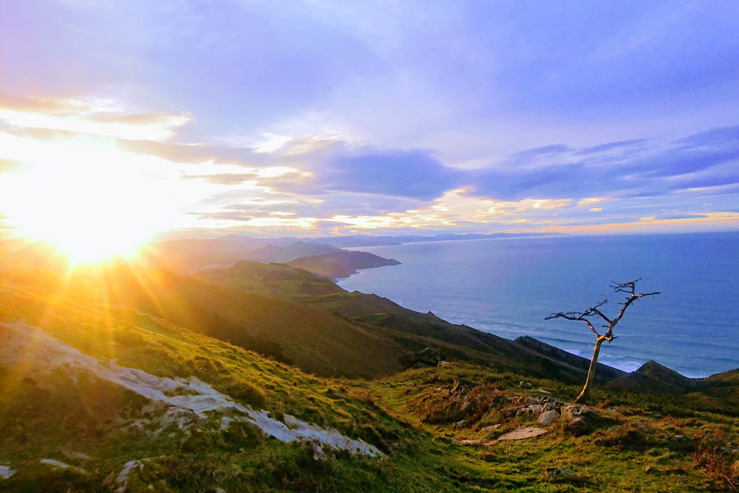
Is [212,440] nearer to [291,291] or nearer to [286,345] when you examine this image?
[286,345]

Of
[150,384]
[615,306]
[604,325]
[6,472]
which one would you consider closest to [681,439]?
[604,325]

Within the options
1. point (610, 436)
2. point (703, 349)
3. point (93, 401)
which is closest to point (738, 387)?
point (703, 349)

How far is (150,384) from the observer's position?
1027cm

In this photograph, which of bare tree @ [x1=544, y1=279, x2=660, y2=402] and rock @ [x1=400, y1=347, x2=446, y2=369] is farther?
rock @ [x1=400, y1=347, x2=446, y2=369]

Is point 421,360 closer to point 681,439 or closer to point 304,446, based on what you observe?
point 681,439

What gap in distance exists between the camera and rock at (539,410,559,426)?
16.0 metres

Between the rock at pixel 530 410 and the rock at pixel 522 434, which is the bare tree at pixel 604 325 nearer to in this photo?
the rock at pixel 530 410

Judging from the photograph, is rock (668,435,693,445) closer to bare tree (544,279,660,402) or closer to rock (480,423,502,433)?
bare tree (544,279,660,402)

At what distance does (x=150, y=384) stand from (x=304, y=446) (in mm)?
5071

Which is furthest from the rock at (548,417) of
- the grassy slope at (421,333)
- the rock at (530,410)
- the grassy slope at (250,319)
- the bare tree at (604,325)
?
the grassy slope at (421,333)

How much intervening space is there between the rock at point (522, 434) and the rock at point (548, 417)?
60 centimetres

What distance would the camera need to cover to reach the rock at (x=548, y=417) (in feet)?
52.6

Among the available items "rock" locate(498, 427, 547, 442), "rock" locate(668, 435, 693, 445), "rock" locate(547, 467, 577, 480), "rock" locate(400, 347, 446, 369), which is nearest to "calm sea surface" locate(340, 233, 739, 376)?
"rock" locate(400, 347, 446, 369)

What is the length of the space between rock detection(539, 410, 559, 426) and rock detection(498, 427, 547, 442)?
0.60 meters
